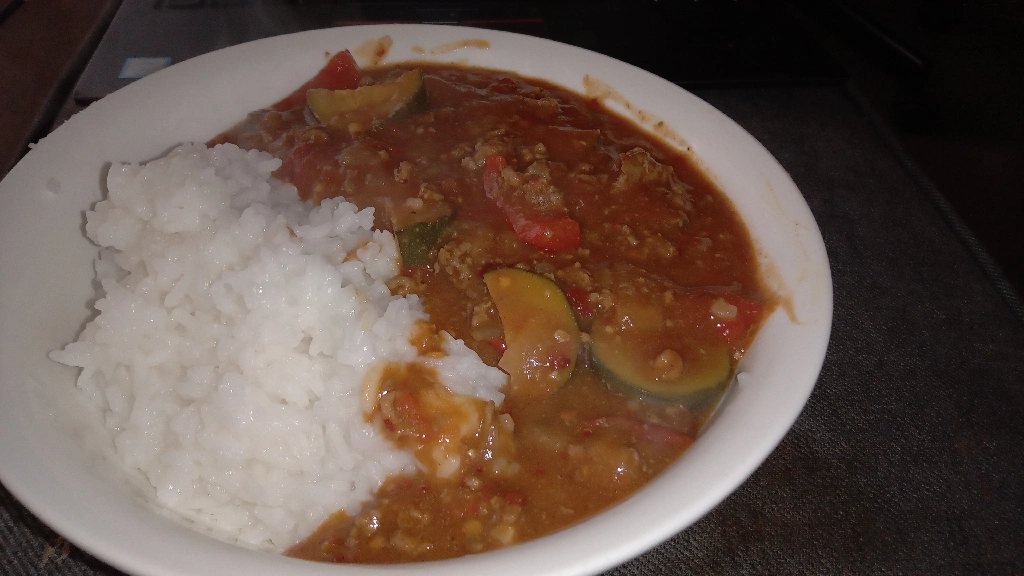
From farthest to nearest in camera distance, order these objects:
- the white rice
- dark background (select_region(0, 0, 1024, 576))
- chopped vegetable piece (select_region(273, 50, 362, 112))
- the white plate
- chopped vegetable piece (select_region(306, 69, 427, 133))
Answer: chopped vegetable piece (select_region(273, 50, 362, 112))
chopped vegetable piece (select_region(306, 69, 427, 133))
dark background (select_region(0, 0, 1024, 576))
the white rice
the white plate

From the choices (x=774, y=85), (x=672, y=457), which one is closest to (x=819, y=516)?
(x=672, y=457)

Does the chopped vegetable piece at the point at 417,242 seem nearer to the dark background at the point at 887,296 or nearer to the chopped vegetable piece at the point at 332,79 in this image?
the chopped vegetable piece at the point at 332,79

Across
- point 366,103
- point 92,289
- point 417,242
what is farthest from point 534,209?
point 92,289

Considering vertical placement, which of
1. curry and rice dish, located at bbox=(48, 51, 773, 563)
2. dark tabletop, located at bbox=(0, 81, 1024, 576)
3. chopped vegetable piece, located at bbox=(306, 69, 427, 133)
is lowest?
dark tabletop, located at bbox=(0, 81, 1024, 576)

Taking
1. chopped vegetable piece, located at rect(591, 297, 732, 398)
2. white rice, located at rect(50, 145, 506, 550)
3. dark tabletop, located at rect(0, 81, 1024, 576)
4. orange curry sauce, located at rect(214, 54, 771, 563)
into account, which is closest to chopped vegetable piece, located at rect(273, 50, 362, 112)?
orange curry sauce, located at rect(214, 54, 771, 563)

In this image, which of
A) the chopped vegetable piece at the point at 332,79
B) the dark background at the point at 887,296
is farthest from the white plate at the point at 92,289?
the dark background at the point at 887,296

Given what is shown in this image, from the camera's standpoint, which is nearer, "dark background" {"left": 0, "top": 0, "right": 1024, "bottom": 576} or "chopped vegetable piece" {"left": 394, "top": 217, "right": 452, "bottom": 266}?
"dark background" {"left": 0, "top": 0, "right": 1024, "bottom": 576}

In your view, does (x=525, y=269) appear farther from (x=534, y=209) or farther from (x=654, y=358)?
(x=654, y=358)

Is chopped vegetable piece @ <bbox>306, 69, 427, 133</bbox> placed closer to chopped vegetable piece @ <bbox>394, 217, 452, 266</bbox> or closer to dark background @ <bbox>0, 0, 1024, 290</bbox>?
chopped vegetable piece @ <bbox>394, 217, 452, 266</bbox>
